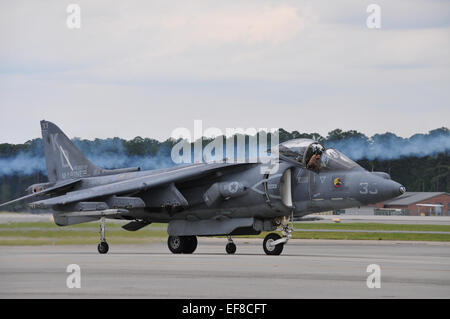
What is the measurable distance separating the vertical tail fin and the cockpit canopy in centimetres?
852

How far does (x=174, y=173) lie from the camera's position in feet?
88.4

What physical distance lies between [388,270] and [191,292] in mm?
6199

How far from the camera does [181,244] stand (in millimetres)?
27297

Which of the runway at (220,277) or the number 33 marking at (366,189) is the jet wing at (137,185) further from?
the number 33 marking at (366,189)

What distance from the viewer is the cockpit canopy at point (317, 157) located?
24844mm

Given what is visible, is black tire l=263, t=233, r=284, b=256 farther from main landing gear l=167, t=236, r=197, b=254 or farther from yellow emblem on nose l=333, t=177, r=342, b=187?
main landing gear l=167, t=236, r=197, b=254

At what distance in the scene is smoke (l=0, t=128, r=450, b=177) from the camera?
33.5 m

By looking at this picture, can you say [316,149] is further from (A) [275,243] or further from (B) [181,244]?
(B) [181,244]

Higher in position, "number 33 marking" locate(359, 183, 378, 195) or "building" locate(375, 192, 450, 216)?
"number 33 marking" locate(359, 183, 378, 195)

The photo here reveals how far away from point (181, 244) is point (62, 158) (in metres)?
6.54

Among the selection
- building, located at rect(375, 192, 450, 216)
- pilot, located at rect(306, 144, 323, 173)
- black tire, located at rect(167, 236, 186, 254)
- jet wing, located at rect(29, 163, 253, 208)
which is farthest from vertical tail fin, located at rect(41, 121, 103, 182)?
building, located at rect(375, 192, 450, 216)

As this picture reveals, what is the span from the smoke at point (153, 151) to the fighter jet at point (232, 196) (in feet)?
16.4

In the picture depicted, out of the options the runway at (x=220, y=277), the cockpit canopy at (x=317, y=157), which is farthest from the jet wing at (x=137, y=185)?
the runway at (x=220, y=277)
